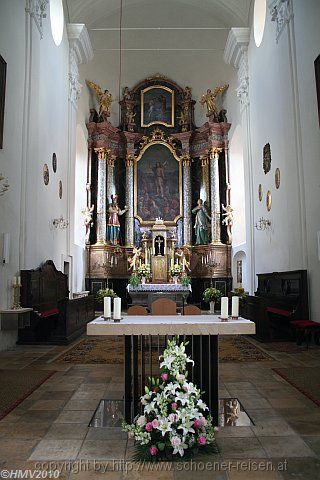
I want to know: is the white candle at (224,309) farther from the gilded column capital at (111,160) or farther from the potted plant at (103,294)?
the gilded column capital at (111,160)

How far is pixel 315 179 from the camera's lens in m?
9.06

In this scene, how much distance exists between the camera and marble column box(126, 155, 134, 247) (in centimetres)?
1866

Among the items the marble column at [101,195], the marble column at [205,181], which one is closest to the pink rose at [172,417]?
the marble column at [101,195]

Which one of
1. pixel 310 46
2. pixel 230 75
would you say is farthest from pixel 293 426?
pixel 230 75

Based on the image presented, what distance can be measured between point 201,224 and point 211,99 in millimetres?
5317

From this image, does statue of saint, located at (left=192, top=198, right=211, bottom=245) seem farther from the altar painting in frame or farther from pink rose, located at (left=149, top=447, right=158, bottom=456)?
pink rose, located at (left=149, top=447, right=158, bottom=456)

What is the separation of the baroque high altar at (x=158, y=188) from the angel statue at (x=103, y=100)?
4 cm

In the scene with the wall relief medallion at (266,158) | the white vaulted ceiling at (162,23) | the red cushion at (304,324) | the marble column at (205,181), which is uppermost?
the white vaulted ceiling at (162,23)

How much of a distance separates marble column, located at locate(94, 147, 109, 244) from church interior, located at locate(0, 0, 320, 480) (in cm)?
6

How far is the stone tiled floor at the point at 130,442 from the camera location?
9.71ft

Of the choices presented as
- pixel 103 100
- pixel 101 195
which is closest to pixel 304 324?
pixel 101 195

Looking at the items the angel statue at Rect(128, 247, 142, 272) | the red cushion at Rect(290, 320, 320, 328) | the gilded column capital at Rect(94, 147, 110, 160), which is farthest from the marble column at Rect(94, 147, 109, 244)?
the red cushion at Rect(290, 320, 320, 328)

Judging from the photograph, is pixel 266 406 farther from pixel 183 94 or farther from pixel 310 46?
pixel 183 94

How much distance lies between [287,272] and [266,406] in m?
6.04
